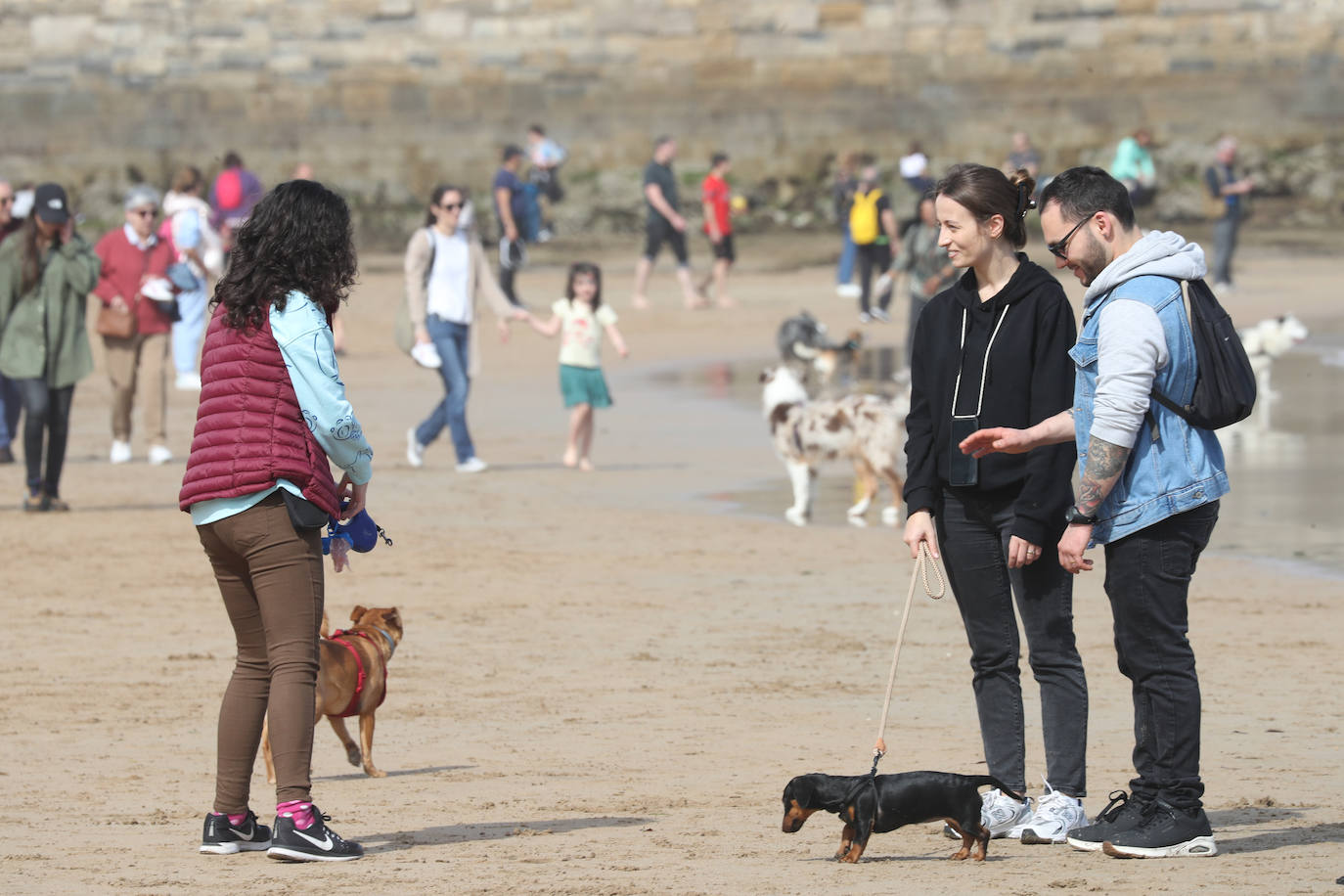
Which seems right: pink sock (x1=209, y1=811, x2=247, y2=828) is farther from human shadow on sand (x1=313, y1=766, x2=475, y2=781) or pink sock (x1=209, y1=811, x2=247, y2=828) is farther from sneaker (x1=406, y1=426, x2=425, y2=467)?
sneaker (x1=406, y1=426, x2=425, y2=467)

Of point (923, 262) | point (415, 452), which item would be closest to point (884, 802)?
point (415, 452)

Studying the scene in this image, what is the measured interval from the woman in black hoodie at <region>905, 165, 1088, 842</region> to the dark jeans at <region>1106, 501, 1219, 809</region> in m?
0.22

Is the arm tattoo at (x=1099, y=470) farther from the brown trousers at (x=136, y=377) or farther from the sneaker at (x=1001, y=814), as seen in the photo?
the brown trousers at (x=136, y=377)

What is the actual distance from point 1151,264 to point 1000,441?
62 centimetres

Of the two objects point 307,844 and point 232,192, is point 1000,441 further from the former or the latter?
point 232,192

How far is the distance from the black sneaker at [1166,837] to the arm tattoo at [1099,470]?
850 mm

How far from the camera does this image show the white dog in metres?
12.2

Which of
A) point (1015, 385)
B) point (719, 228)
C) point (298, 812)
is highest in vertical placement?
point (719, 228)

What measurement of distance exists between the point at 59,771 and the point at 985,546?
3.25m

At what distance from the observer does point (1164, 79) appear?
37.0m

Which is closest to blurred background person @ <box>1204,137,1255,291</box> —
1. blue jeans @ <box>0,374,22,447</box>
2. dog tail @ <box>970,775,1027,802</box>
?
blue jeans @ <box>0,374,22,447</box>

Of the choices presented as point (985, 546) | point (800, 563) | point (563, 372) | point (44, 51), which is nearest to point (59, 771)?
point (985, 546)

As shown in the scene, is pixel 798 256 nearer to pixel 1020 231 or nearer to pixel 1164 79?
pixel 1164 79

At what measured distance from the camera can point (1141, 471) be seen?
17.9ft
